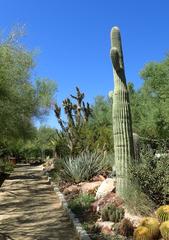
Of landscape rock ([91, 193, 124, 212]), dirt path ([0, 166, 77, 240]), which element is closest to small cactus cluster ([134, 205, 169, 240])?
dirt path ([0, 166, 77, 240])

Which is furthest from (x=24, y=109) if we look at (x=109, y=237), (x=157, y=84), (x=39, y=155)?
(x=39, y=155)

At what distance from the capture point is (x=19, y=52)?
15336mm

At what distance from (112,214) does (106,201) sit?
161 cm

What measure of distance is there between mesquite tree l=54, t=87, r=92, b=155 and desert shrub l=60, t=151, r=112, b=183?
4717 millimetres

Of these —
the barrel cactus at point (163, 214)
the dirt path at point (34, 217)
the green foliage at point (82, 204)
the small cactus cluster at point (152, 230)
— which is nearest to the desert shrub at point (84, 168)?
the dirt path at point (34, 217)

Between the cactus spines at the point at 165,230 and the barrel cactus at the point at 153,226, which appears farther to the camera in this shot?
the barrel cactus at the point at 153,226

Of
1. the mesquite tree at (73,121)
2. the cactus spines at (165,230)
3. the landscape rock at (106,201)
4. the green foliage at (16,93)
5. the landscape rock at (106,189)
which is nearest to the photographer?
the cactus spines at (165,230)

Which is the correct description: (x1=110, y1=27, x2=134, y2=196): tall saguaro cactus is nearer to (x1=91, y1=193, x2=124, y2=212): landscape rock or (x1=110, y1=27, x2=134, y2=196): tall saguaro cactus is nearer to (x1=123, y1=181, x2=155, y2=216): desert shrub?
(x1=91, y1=193, x2=124, y2=212): landscape rock

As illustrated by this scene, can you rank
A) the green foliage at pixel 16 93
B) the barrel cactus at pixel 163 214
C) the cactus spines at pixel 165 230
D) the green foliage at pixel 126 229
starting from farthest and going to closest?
the green foliage at pixel 16 93
the green foliage at pixel 126 229
the barrel cactus at pixel 163 214
the cactus spines at pixel 165 230

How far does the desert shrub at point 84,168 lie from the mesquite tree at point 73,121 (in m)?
4.72

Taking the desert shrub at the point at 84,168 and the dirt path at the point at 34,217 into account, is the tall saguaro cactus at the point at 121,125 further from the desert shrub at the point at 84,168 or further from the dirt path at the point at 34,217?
the desert shrub at the point at 84,168

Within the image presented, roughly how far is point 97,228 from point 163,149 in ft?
7.11

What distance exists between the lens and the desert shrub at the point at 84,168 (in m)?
15.6

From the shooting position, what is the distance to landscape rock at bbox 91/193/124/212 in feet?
31.1
